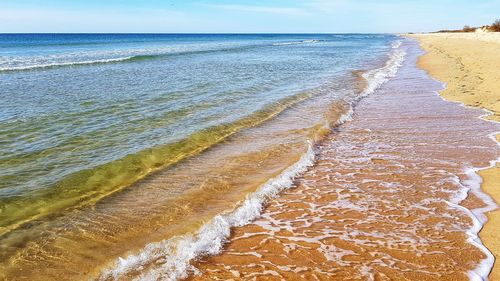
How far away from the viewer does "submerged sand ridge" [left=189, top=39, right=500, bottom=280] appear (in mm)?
4688

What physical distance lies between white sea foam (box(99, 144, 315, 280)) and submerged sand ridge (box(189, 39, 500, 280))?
0.16 meters

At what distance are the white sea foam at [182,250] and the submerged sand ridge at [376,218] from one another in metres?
0.16

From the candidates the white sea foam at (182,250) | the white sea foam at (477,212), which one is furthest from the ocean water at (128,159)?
the white sea foam at (477,212)

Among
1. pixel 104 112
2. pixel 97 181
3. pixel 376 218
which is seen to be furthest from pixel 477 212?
pixel 104 112

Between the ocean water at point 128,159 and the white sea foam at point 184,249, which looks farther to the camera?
the ocean water at point 128,159

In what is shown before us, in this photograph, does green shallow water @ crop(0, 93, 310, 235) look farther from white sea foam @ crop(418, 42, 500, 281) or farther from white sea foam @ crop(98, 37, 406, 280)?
white sea foam @ crop(418, 42, 500, 281)

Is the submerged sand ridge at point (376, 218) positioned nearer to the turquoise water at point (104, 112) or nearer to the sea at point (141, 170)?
the sea at point (141, 170)

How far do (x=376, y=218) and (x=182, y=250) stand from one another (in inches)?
114

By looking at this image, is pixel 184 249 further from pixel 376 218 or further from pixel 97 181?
pixel 97 181

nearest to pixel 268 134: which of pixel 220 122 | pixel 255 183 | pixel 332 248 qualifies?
pixel 220 122

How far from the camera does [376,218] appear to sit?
6.00m

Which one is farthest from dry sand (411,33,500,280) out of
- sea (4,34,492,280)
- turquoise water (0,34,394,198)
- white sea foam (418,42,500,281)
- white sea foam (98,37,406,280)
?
turquoise water (0,34,394,198)

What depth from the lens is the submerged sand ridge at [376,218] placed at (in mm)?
4688

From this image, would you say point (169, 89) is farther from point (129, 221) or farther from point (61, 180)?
point (129, 221)
